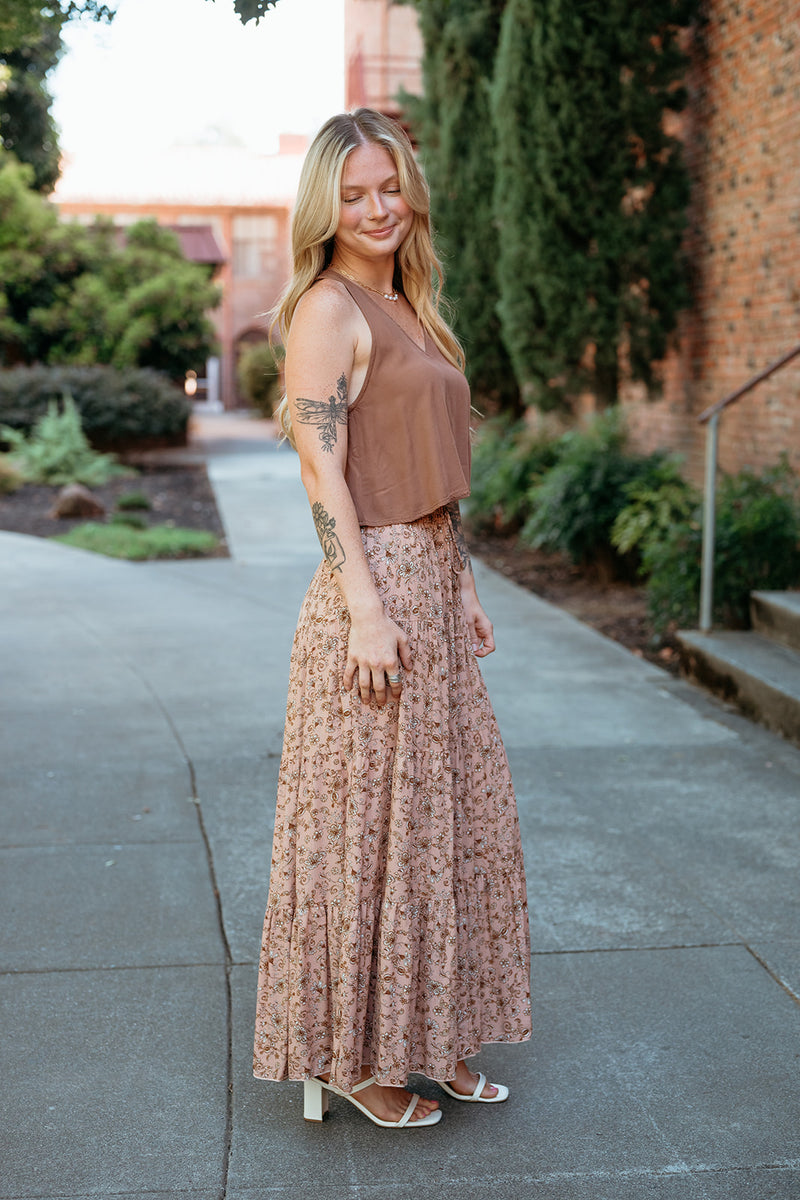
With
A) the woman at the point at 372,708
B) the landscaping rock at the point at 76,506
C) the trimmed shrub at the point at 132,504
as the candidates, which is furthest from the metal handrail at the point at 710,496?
the trimmed shrub at the point at 132,504

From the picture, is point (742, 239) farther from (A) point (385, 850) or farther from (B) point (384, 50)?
(B) point (384, 50)

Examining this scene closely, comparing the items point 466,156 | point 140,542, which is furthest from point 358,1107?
point 466,156

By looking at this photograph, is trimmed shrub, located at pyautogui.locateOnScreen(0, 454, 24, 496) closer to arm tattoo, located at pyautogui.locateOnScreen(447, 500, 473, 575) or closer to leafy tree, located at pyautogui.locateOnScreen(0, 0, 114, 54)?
leafy tree, located at pyautogui.locateOnScreen(0, 0, 114, 54)

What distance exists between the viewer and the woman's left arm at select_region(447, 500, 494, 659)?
2.71 metres

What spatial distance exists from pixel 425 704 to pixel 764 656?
3.95 meters

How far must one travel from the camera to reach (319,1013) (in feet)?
8.23

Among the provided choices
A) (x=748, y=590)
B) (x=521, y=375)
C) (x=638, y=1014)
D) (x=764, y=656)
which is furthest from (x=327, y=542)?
(x=521, y=375)

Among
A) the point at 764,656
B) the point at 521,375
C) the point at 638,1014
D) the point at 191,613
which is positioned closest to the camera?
the point at 638,1014

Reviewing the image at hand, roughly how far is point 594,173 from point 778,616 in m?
4.46

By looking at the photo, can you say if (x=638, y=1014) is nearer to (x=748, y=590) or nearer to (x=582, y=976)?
(x=582, y=976)

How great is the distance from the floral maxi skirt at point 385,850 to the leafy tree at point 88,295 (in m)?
19.6

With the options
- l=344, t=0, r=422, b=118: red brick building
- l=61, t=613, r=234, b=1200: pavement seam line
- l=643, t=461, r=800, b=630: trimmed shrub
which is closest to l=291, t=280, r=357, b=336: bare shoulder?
l=61, t=613, r=234, b=1200: pavement seam line

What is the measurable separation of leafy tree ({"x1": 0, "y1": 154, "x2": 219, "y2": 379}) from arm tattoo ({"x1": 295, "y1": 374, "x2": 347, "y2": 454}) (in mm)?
19536

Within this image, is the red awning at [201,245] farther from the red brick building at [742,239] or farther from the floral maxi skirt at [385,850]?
the floral maxi skirt at [385,850]
